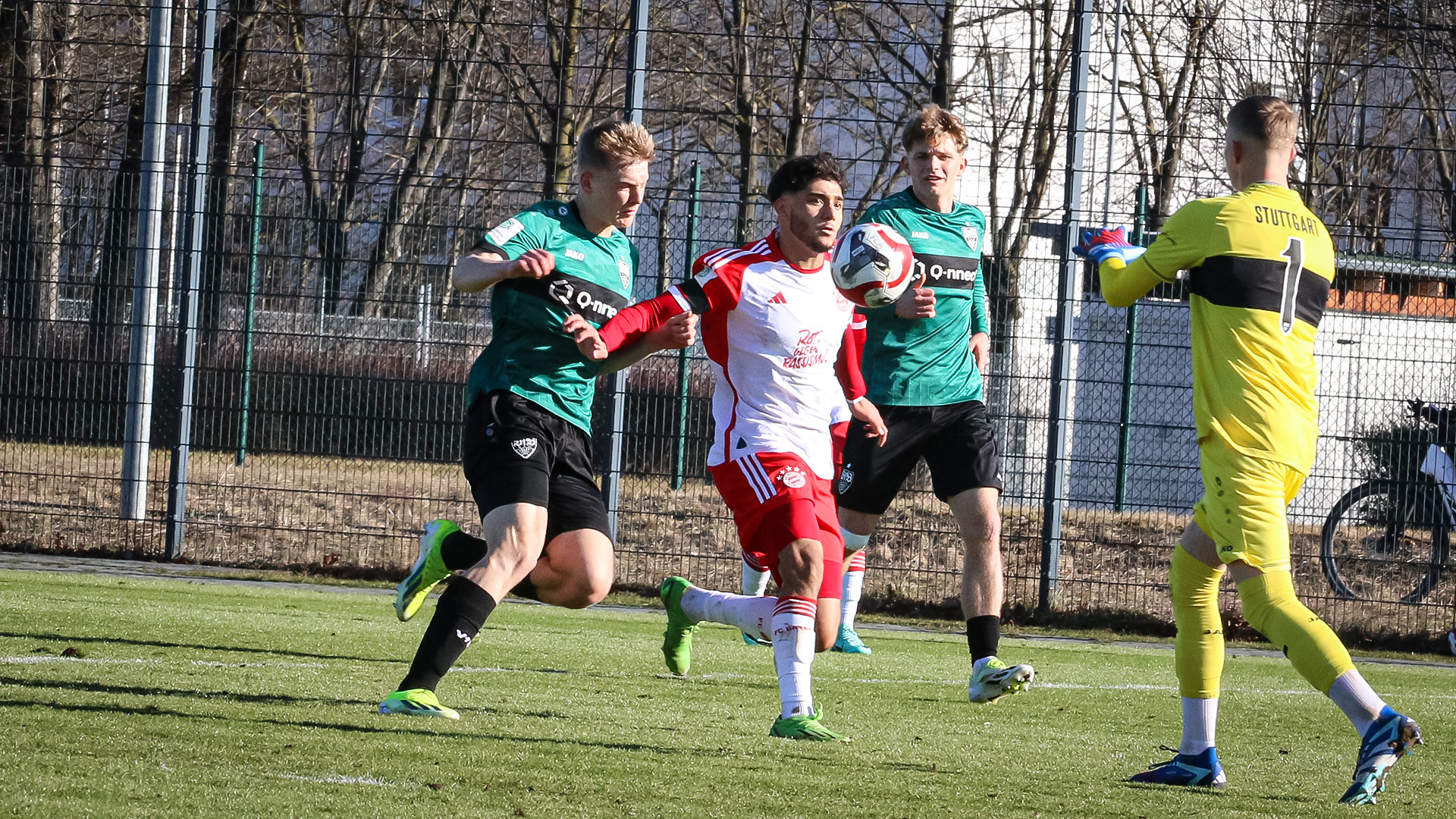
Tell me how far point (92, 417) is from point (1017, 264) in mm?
6472

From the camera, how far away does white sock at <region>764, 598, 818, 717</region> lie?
4.65 meters

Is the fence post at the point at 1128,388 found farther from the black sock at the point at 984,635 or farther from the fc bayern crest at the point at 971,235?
the black sock at the point at 984,635

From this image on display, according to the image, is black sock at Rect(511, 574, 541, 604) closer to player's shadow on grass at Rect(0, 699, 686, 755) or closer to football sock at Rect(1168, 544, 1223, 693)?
player's shadow on grass at Rect(0, 699, 686, 755)

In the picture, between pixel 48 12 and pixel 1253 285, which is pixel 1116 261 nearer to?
pixel 1253 285

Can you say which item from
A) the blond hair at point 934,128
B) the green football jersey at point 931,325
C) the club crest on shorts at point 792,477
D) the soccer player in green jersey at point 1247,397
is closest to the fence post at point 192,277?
the green football jersey at point 931,325

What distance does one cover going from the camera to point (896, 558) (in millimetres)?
10414

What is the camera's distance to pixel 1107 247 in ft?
15.9

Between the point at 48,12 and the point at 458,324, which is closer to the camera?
the point at 458,324

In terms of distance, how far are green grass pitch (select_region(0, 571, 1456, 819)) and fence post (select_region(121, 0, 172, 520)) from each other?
95.6 inches

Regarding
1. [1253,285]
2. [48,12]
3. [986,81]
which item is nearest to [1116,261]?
[1253,285]

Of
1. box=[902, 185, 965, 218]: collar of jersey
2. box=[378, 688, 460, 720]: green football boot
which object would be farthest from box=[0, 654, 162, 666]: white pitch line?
box=[902, 185, 965, 218]: collar of jersey

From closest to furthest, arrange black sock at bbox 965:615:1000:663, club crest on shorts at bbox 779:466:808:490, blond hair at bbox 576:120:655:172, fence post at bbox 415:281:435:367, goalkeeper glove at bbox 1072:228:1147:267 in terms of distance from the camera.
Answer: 1. goalkeeper glove at bbox 1072:228:1147:267
2. club crest on shorts at bbox 779:466:808:490
3. blond hair at bbox 576:120:655:172
4. black sock at bbox 965:615:1000:663
5. fence post at bbox 415:281:435:367

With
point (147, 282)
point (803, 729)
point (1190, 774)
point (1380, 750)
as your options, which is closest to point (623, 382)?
point (147, 282)

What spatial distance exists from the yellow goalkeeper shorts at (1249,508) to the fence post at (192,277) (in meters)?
7.93
